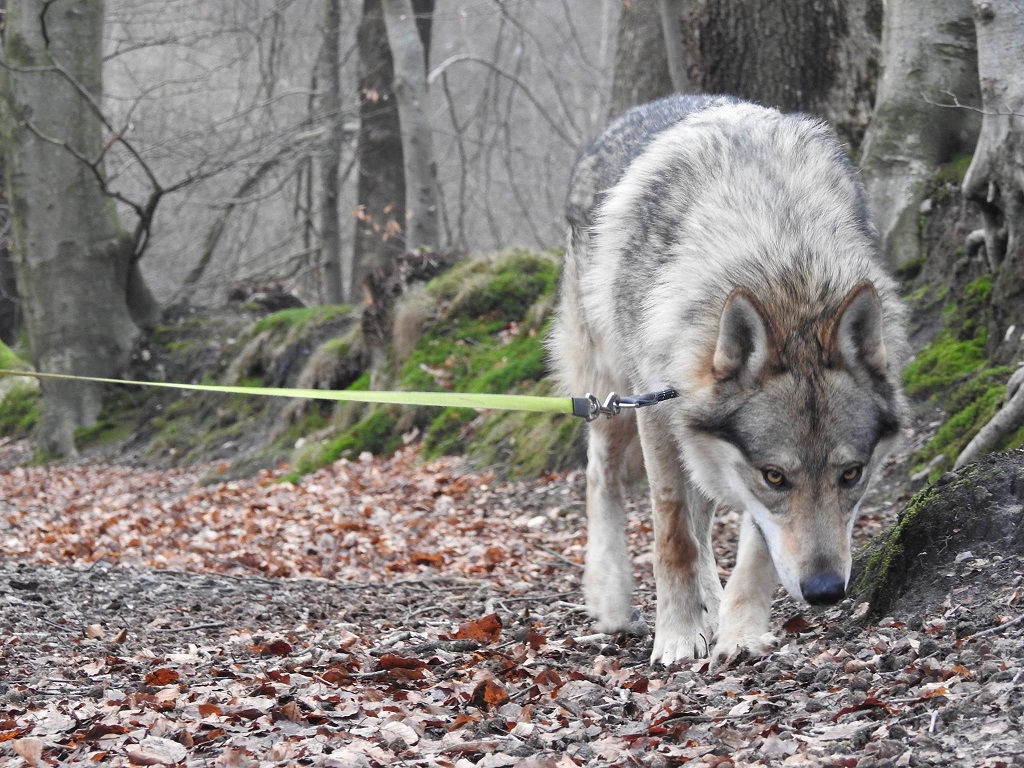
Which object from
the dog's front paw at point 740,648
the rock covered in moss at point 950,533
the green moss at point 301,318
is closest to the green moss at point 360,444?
the green moss at point 301,318

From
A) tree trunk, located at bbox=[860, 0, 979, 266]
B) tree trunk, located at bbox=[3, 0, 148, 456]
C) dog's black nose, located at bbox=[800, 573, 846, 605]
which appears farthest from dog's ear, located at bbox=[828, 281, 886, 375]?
tree trunk, located at bbox=[3, 0, 148, 456]

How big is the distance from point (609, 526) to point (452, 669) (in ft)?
4.55

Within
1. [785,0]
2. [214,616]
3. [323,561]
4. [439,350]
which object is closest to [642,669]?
[214,616]

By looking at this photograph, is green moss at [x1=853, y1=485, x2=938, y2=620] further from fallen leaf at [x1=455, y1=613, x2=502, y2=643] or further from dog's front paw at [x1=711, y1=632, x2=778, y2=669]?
fallen leaf at [x1=455, y1=613, x2=502, y2=643]

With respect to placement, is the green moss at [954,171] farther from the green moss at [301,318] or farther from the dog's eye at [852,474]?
the green moss at [301,318]

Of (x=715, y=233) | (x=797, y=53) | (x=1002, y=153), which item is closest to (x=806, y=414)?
(x=715, y=233)

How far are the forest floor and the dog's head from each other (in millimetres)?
320

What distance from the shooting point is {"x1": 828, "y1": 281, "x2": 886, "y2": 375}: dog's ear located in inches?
127

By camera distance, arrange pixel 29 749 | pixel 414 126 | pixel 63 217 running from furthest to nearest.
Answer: pixel 414 126, pixel 63 217, pixel 29 749

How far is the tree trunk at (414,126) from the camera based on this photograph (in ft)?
42.5

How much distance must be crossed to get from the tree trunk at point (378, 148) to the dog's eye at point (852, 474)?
12504mm

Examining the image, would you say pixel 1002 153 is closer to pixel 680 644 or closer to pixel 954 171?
pixel 954 171

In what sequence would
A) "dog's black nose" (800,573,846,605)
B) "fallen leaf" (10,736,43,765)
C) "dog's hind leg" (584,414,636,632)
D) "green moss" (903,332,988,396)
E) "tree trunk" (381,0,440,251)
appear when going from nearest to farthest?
"fallen leaf" (10,736,43,765) < "dog's black nose" (800,573,846,605) < "dog's hind leg" (584,414,636,632) < "green moss" (903,332,988,396) < "tree trunk" (381,0,440,251)

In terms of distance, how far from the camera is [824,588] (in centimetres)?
319
